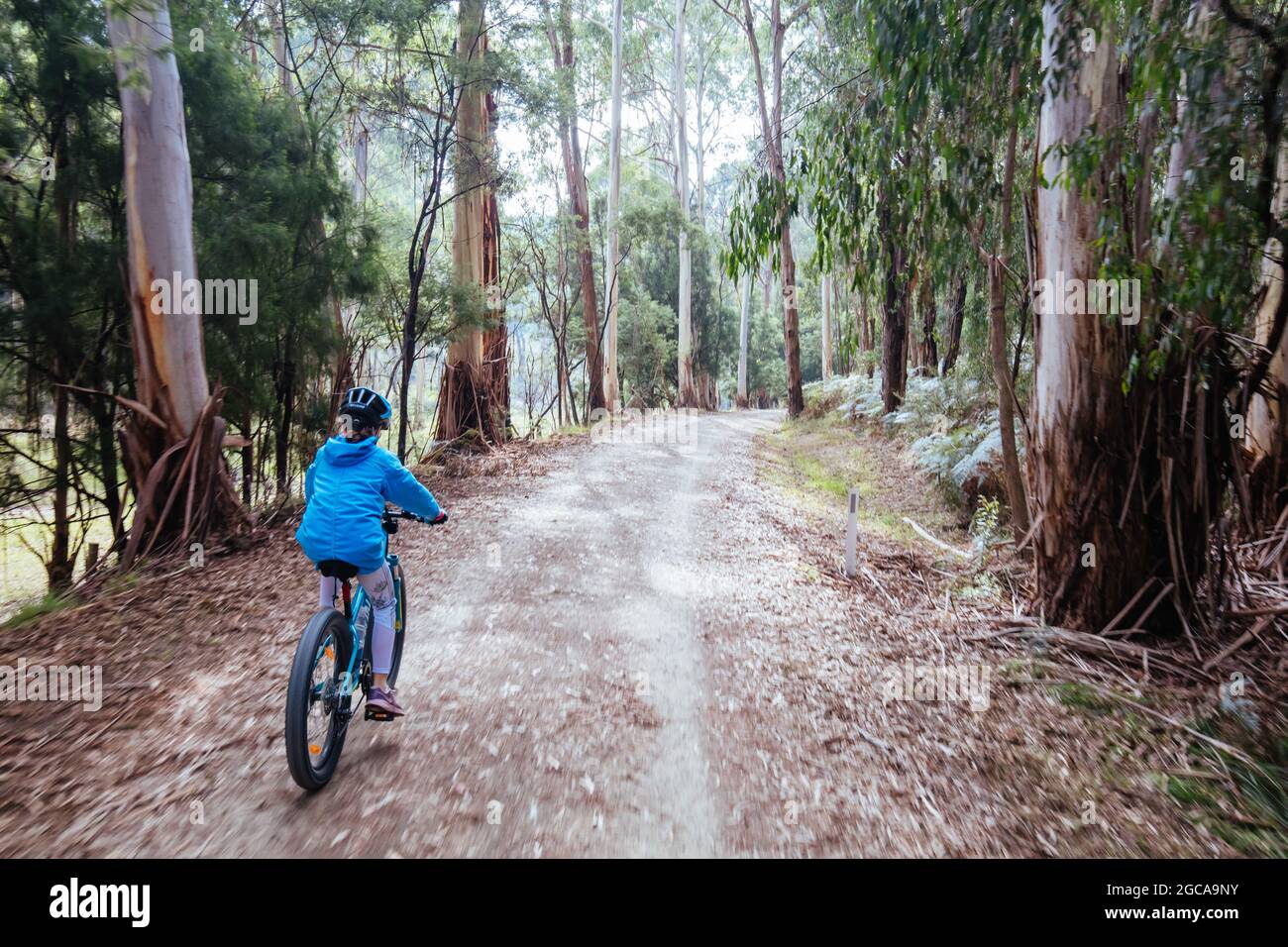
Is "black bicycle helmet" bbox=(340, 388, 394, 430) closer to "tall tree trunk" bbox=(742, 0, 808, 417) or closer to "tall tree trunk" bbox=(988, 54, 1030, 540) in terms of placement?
"tall tree trunk" bbox=(988, 54, 1030, 540)

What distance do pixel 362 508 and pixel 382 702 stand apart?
103cm

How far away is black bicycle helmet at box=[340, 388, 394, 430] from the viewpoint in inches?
150

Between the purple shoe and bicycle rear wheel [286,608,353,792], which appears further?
the purple shoe

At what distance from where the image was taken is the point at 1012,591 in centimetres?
646

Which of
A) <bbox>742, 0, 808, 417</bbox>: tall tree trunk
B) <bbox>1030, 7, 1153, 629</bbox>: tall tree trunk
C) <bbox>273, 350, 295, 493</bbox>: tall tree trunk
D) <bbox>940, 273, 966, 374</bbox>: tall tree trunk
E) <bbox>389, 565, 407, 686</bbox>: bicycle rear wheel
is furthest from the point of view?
<bbox>742, 0, 808, 417</bbox>: tall tree trunk

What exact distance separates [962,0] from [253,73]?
888 cm

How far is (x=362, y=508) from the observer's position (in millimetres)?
3668

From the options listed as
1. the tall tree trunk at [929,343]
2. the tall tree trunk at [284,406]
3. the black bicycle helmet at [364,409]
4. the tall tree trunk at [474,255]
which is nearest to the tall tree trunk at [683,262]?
the tall tree trunk at [929,343]

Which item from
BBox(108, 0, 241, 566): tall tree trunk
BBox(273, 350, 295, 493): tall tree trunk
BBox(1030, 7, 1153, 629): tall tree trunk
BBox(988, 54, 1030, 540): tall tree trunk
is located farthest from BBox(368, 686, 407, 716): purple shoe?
BBox(273, 350, 295, 493): tall tree trunk

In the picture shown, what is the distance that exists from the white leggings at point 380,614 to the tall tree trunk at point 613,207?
18397 mm

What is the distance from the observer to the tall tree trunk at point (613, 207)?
21703 millimetres

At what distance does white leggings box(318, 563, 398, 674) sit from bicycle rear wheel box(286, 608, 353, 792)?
0.25 meters

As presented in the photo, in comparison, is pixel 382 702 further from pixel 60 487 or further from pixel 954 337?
pixel 954 337
